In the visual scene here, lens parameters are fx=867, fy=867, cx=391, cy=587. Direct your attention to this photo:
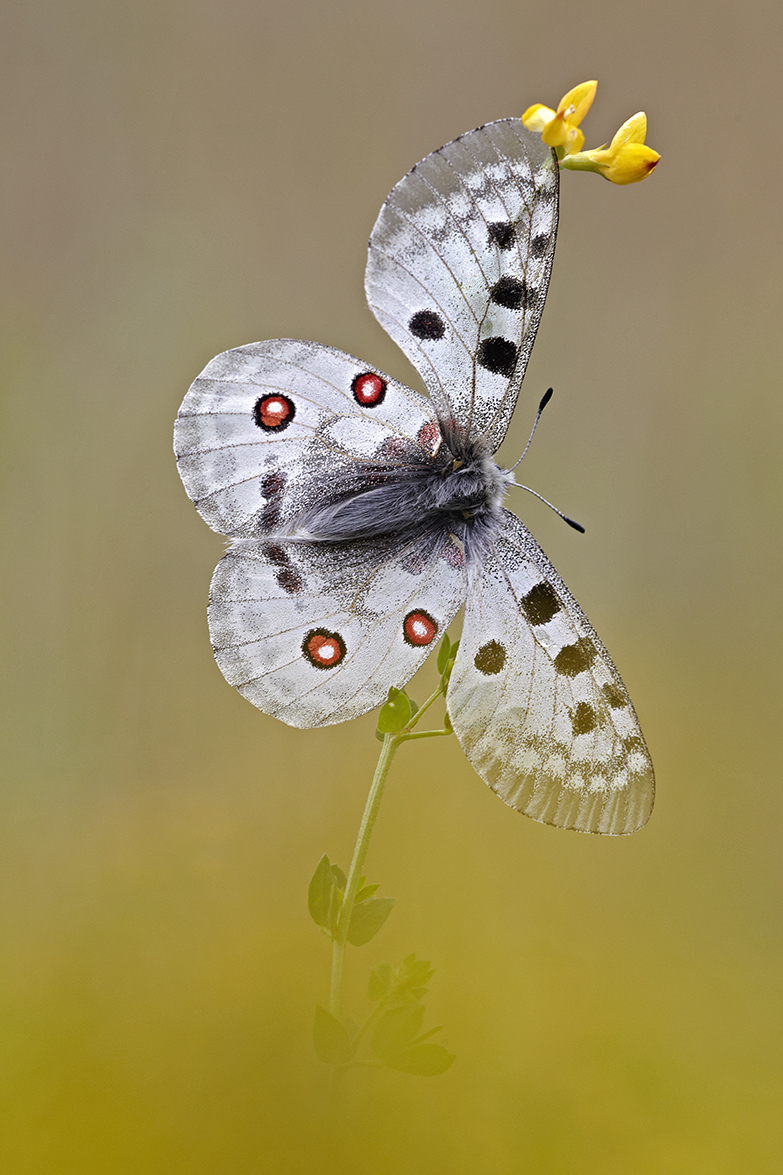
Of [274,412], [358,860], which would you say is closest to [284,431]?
[274,412]

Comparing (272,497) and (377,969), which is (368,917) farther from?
(272,497)

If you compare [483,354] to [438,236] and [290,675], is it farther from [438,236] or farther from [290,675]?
[290,675]

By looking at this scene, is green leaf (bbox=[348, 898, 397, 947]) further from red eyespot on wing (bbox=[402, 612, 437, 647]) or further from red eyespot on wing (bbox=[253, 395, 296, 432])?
red eyespot on wing (bbox=[253, 395, 296, 432])

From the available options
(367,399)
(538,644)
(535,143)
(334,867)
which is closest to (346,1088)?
(334,867)

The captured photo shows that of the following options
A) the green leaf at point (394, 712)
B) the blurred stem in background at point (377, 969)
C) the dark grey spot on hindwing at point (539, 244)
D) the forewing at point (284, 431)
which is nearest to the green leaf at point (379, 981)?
the blurred stem in background at point (377, 969)

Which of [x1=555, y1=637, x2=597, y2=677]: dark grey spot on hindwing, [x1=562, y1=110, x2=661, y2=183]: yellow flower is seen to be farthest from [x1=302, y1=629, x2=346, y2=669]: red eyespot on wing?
[x1=562, y1=110, x2=661, y2=183]: yellow flower
